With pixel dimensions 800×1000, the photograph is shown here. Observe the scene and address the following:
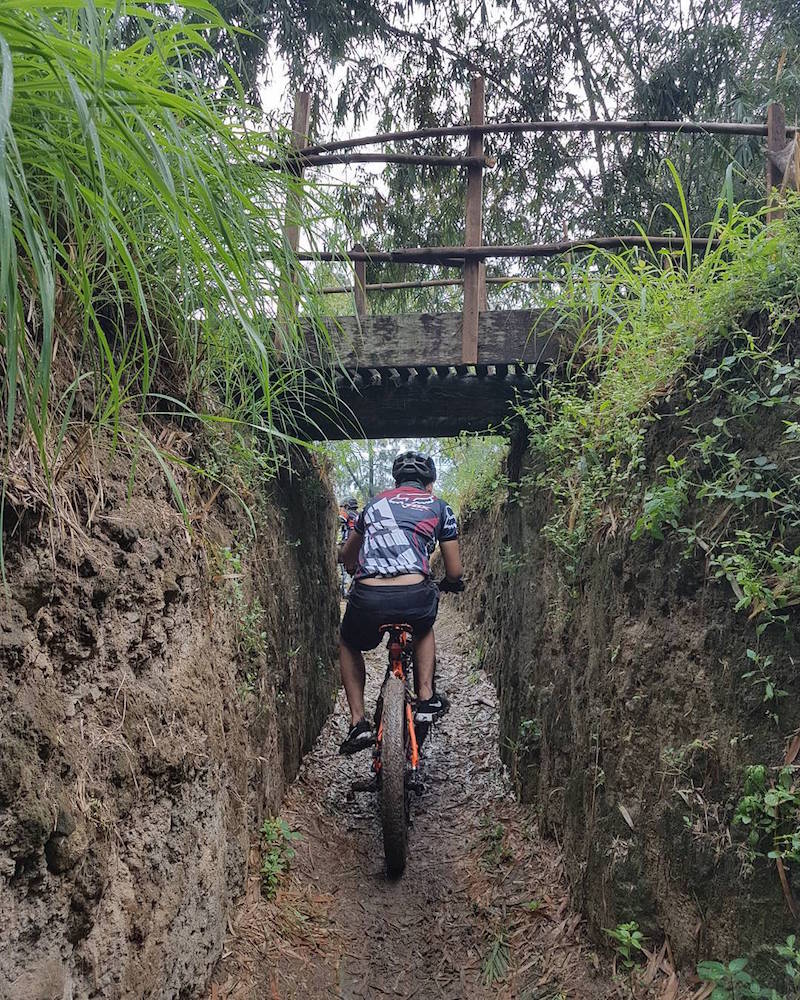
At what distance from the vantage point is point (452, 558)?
183 inches

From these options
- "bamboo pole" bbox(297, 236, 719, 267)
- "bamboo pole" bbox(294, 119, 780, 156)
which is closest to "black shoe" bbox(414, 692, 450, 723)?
"bamboo pole" bbox(297, 236, 719, 267)

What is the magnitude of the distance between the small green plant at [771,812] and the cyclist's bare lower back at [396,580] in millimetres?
2357

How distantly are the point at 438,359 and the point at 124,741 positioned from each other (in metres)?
3.25

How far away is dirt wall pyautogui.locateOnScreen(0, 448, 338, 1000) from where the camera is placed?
1549 millimetres

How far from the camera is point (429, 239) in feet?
23.8

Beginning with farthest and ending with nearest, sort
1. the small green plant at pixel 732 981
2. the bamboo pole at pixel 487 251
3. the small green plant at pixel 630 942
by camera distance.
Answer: the bamboo pole at pixel 487 251, the small green plant at pixel 630 942, the small green plant at pixel 732 981

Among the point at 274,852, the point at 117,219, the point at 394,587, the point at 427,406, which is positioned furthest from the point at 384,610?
the point at 117,219

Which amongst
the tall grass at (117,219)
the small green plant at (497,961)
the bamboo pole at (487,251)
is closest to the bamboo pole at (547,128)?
the bamboo pole at (487,251)

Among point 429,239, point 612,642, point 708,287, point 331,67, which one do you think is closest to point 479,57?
point 331,67

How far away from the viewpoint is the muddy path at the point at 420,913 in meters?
2.90

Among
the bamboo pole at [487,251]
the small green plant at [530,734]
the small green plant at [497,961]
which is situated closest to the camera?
the small green plant at [497,961]

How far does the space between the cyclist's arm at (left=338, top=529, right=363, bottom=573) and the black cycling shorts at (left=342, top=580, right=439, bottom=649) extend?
411 millimetres

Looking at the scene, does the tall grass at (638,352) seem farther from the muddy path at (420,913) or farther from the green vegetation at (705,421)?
the muddy path at (420,913)

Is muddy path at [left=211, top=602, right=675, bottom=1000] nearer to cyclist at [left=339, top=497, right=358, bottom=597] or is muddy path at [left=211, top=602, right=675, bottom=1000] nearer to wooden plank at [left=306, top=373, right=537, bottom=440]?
wooden plank at [left=306, top=373, right=537, bottom=440]
